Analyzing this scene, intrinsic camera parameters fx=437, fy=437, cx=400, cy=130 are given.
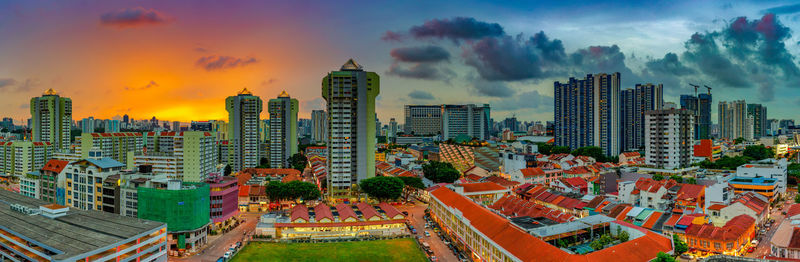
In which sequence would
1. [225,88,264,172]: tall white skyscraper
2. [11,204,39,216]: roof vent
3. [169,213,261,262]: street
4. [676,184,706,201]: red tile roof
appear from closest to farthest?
[11,204,39,216]: roof vent → [169,213,261,262]: street → [676,184,706,201]: red tile roof → [225,88,264,172]: tall white skyscraper

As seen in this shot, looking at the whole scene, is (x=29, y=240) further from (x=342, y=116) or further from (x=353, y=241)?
(x=342, y=116)

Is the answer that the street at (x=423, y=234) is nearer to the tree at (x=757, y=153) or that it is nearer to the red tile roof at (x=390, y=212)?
the red tile roof at (x=390, y=212)

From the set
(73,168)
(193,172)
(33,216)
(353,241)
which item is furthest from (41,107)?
(353,241)

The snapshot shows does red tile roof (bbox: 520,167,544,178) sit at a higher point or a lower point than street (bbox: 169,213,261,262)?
higher

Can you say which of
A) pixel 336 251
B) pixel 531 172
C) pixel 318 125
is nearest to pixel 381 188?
pixel 336 251

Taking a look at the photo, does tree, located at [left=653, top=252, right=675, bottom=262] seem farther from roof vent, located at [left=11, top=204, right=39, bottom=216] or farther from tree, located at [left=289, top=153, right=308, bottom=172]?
tree, located at [left=289, top=153, right=308, bottom=172]

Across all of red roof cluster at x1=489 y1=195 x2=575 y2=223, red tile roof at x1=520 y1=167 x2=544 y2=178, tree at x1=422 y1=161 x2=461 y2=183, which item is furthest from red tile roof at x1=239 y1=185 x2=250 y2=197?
red tile roof at x1=520 y1=167 x2=544 y2=178
